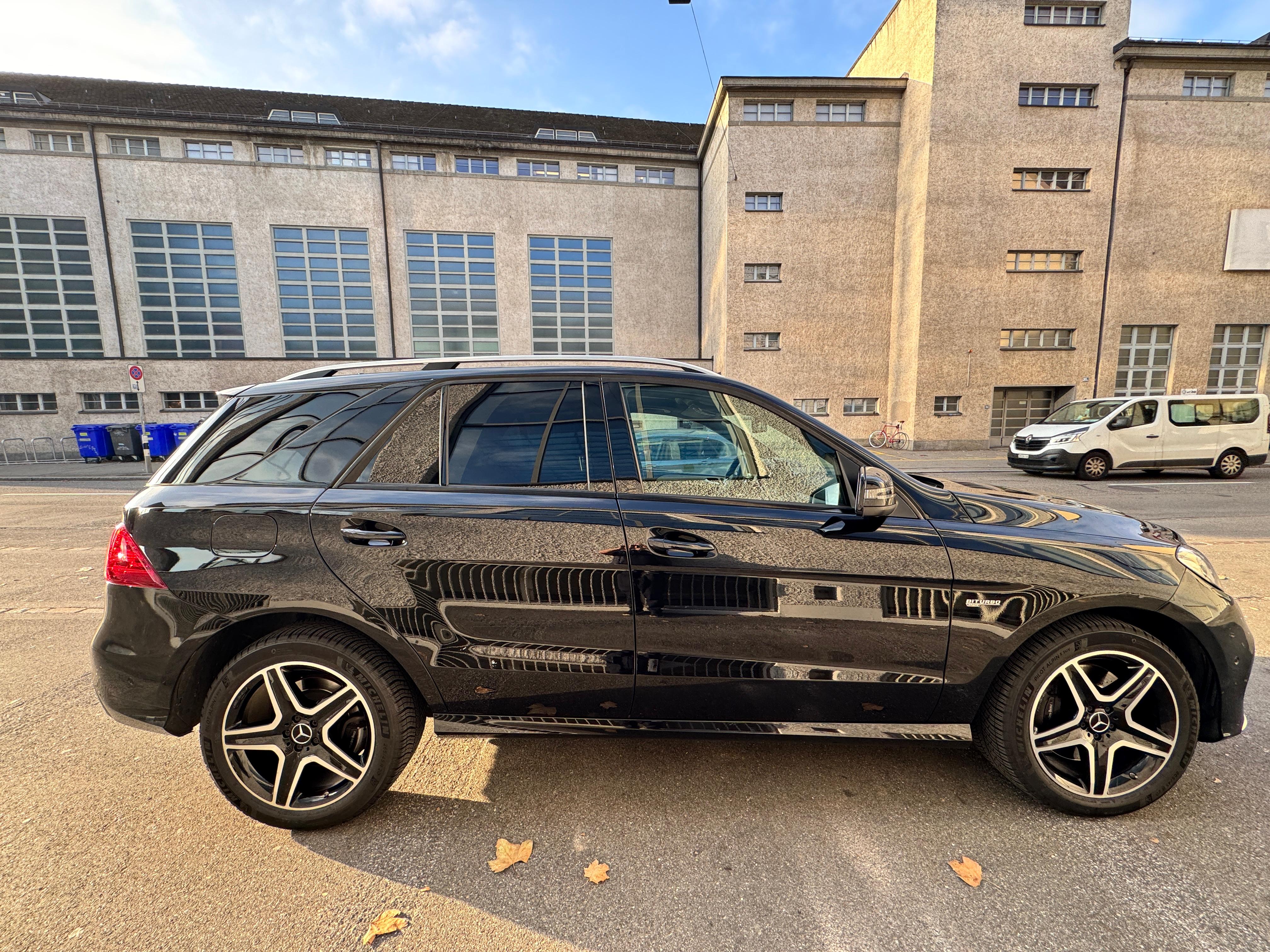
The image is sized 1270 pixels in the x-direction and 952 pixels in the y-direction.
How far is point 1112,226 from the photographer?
20.2 metres

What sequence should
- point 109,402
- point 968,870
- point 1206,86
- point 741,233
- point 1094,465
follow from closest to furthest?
point 968,870 → point 1094,465 → point 1206,86 → point 741,233 → point 109,402

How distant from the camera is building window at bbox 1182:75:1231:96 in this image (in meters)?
19.8

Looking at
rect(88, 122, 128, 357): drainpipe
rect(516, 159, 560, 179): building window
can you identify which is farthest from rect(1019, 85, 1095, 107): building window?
rect(88, 122, 128, 357): drainpipe

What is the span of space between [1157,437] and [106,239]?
3693 cm

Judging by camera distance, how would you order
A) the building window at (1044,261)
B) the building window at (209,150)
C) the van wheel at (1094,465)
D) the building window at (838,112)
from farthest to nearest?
the building window at (209,150)
the building window at (838,112)
the building window at (1044,261)
the van wheel at (1094,465)

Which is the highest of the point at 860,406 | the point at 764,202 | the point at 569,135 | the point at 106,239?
the point at 569,135

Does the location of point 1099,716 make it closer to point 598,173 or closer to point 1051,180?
point 1051,180

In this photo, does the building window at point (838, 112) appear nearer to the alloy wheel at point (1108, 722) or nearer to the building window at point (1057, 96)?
the building window at point (1057, 96)

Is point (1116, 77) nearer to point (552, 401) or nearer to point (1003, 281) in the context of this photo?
point (1003, 281)

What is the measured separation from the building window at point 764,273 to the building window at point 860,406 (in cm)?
597

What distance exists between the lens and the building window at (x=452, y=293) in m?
25.2

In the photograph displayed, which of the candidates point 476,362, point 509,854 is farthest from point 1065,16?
point 509,854

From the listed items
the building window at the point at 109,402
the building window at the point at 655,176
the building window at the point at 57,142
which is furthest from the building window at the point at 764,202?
the building window at the point at 57,142

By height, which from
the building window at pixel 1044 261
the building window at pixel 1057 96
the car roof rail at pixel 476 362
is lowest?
the car roof rail at pixel 476 362
